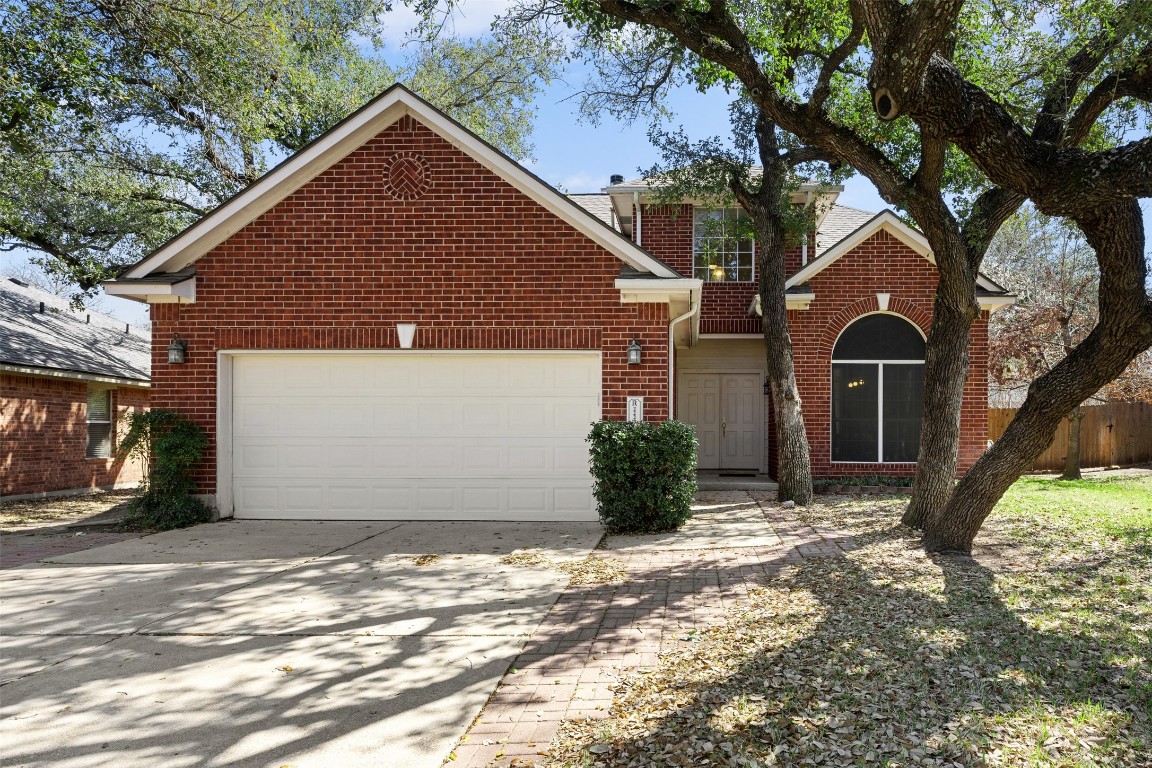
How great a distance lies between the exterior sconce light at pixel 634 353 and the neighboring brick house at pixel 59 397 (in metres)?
11.0

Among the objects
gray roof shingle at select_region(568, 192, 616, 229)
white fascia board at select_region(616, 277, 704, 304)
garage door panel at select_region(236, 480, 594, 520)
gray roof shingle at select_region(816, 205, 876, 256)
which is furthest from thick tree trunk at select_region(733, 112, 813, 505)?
gray roof shingle at select_region(568, 192, 616, 229)

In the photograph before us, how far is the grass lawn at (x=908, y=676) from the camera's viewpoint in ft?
11.8

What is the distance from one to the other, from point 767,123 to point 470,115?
9.11 m

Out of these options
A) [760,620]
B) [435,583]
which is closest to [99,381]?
[435,583]

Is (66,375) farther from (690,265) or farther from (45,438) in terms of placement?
(690,265)

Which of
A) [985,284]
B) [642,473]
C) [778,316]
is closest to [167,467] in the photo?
[642,473]

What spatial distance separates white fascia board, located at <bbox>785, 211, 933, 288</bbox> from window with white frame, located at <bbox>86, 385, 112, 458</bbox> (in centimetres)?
1444


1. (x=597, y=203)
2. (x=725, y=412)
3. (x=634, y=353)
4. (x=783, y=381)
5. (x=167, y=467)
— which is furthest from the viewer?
(x=597, y=203)

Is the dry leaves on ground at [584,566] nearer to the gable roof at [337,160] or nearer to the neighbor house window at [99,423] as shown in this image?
the gable roof at [337,160]

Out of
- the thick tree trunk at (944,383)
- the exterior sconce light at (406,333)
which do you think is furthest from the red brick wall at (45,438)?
the thick tree trunk at (944,383)

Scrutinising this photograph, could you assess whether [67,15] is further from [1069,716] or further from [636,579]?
[1069,716]

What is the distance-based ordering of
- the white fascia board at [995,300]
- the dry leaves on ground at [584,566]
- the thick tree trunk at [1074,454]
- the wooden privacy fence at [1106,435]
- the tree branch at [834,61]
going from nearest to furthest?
the dry leaves on ground at [584,566] < the tree branch at [834,61] < the white fascia board at [995,300] < the thick tree trunk at [1074,454] < the wooden privacy fence at [1106,435]

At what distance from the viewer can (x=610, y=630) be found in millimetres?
5488

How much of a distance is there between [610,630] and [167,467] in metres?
7.13
